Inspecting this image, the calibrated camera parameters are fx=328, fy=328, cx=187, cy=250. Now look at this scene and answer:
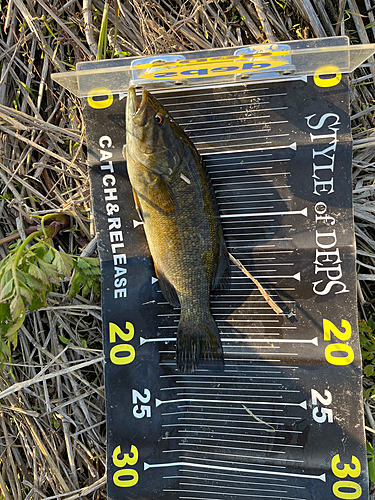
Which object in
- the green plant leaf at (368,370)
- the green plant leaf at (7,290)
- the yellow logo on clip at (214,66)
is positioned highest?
the yellow logo on clip at (214,66)

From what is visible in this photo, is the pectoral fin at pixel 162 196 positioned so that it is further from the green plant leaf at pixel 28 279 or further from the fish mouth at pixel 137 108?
the green plant leaf at pixel 28 279

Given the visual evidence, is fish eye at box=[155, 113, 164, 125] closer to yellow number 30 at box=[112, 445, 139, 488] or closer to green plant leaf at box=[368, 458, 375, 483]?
yellow number 30 at box=[112, 445, 139, 488]

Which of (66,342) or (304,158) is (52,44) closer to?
(304,158)

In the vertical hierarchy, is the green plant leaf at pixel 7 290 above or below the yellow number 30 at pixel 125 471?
above

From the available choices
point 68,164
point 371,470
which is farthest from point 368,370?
point 68,164

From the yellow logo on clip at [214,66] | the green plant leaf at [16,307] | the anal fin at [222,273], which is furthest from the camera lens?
the anal fin at [222,273]

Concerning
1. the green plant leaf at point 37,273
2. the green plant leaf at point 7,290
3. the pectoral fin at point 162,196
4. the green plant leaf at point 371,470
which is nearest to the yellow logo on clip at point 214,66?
the pectoral fin at point 162,196

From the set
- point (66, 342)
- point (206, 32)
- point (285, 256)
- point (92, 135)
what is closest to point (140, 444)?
point (66, 342)

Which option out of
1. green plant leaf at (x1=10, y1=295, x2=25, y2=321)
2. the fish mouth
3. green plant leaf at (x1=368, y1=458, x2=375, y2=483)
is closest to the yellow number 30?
green plant leaf at (x1=10, y1=295, x2=25, y2=321)
